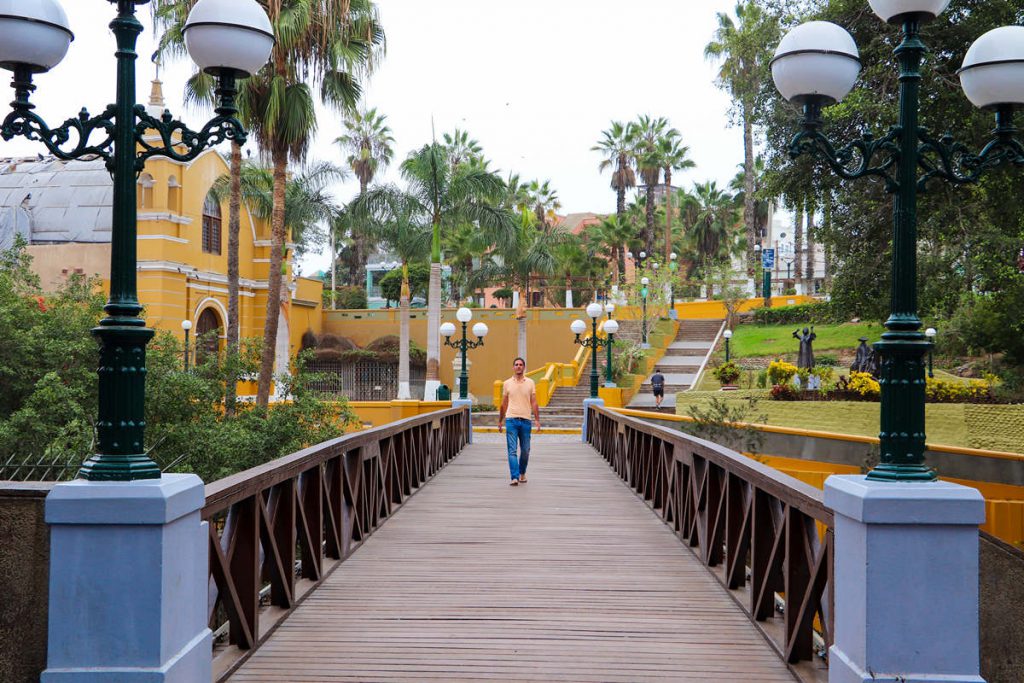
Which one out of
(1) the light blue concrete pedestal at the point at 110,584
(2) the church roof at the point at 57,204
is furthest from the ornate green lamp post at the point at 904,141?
(2) the church roof at the point at 57,204

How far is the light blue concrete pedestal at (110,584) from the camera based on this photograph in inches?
159

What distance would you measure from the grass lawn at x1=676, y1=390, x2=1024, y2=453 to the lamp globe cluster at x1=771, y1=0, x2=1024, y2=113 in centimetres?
1500

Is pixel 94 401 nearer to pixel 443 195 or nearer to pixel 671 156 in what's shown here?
pixel 443 195

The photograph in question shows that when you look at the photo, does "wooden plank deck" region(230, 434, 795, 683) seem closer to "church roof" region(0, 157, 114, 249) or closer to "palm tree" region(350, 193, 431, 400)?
"palm tree" region(350, 193, 431, 400)

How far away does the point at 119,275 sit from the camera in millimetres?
4402

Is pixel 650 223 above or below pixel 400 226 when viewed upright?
above

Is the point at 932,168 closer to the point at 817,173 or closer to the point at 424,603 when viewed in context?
the point at 424,603

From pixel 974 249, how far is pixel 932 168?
38.5 feet

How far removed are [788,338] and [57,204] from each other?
32.6 metres

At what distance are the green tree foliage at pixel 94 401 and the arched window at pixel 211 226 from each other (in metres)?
16.1

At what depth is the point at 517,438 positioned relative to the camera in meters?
12.4

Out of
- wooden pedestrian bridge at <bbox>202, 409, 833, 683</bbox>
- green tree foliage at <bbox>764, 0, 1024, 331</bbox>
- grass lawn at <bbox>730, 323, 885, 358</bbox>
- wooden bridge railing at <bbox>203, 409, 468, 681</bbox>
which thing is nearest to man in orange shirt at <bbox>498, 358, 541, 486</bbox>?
wooden bridge railing at <bbox>203, 409, 468, 681</bbox>

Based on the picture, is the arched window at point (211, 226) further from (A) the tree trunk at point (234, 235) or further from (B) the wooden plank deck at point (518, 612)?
(B) the wooden plank deck at point (518, 612)

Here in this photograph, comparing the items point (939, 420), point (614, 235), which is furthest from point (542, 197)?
point (939, 420)
